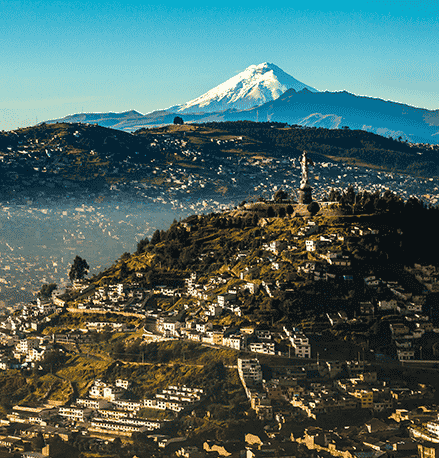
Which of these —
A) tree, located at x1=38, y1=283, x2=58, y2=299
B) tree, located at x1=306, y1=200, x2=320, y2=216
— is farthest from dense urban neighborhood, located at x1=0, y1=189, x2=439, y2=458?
tree, located at x1=38, y1=283, x2=58, y2=299

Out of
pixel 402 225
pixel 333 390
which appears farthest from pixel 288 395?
pixel 402 225

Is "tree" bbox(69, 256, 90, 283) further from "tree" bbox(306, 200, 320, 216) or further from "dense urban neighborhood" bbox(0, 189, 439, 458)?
"tree" bbox(306, 200, 320, 216)

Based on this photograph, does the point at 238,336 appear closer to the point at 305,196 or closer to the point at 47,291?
the point at 305,196

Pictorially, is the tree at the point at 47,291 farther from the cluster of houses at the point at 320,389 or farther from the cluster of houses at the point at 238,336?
the cluster of houses at the point at 320,389

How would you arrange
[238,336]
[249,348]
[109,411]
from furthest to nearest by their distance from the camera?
[238,336] < [249,348] < [109,411]

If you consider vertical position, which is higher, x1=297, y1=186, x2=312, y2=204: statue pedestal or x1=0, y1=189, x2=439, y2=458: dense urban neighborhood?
x1=297, y1=186, x2=312, y2=204: statue pedestal

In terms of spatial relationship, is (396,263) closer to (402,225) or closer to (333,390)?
(402,225)

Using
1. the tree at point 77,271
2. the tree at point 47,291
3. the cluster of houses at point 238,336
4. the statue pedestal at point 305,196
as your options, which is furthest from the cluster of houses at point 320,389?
the tree at point 77,271

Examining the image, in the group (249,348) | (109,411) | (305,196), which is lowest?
(109,411)

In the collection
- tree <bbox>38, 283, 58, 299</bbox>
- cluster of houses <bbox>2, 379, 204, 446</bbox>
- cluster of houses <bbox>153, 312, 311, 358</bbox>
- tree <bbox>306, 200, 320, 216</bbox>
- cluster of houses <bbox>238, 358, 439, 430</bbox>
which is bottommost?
cluster of houses <bbox>2, 379, 204, 446</bbox>

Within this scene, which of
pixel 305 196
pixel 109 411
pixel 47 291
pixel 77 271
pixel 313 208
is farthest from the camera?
pixel 77 271

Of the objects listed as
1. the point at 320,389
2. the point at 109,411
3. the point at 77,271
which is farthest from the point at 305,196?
the point at 109,411
